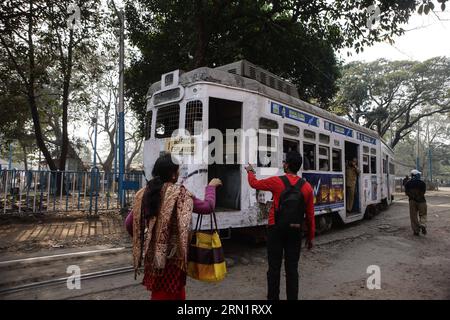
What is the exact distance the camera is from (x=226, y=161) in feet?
21.0

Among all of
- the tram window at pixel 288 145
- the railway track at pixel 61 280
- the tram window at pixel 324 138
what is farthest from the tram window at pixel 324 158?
the railway track at pixel 61 280

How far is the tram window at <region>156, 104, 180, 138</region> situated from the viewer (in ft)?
20.5

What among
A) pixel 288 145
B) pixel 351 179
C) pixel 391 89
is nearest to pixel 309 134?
pixel 288 145

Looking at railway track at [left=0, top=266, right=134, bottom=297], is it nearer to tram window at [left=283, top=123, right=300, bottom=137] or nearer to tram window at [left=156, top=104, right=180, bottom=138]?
tram window at [left=156, top=104, right=180, bottom=138]

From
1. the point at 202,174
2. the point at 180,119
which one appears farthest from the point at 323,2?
the point at 202,174

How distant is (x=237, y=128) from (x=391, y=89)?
1051 inches

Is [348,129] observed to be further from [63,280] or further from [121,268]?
[63,280]

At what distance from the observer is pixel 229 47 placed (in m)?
11.8

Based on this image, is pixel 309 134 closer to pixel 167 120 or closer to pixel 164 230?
pixel 167 120

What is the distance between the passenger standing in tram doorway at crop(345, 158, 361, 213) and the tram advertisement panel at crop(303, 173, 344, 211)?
1.01 m

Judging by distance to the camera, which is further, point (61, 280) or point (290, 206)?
point (61, 280)

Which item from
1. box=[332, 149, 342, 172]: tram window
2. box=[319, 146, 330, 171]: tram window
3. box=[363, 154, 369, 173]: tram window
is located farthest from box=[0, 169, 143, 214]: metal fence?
box=[363, 154, 369, 173]: tram window
